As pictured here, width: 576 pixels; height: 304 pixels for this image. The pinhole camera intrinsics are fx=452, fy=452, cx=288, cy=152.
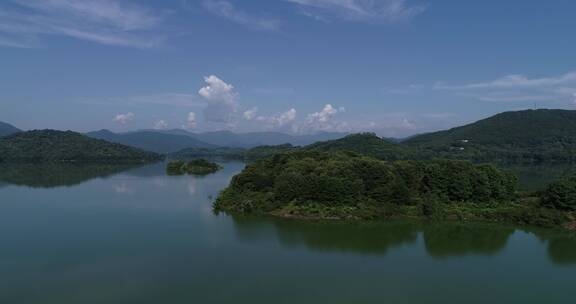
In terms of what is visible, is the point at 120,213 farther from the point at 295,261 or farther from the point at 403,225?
the point at 403,225

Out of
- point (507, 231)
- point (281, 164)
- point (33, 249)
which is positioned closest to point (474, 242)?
point (507, 231)

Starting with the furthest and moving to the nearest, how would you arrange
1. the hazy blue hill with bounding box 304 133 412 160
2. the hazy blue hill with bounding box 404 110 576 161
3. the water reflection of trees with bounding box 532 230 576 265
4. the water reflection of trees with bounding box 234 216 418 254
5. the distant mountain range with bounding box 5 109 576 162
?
the hazy blue hill with bounding box 404 110 576 161, the distant mountain range with bounding box 5 109 576 162, the hazy blue hill with bounding box 304 133 412 160, the water reflection of trees with bounding box 234 216 418 254, the water reflection of trees with bounding box 532 230 576 265

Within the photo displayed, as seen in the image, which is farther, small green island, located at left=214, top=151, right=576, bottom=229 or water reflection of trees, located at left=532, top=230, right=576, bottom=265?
small green island, located at left=214, top=151, right=576, bottom=229

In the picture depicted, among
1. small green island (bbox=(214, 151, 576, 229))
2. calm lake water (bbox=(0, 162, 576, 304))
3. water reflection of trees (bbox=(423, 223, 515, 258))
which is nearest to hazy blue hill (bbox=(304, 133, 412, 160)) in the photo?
small green island (bbox=(214, 151, 576, 229))

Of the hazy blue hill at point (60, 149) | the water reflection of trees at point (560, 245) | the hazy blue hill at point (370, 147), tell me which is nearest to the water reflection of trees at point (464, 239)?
the water reflection of trees at point (560, 245)

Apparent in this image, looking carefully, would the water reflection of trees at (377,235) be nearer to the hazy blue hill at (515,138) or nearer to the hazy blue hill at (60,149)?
the hazy blue hill at (515,138)

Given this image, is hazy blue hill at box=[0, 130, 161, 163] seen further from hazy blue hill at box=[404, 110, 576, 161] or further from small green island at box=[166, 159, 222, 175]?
hazy blue hill at box=[404, 110, 576, 161]

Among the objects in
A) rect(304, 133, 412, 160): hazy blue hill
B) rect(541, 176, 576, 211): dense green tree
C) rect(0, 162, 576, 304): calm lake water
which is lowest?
rect(0, 162, 576, 304): calm lake water
